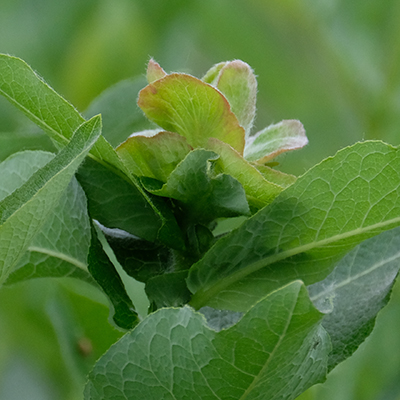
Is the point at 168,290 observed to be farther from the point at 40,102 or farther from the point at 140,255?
the point at 40,102

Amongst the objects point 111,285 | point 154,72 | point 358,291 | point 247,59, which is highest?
point 247,59

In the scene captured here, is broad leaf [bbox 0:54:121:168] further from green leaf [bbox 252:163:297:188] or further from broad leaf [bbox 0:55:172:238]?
green leaf [bbox 252:163:297:188]

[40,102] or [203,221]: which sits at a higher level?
[40,102]

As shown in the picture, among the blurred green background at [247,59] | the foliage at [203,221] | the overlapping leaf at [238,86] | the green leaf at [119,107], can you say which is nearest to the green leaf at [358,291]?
the foliage at [203,221]

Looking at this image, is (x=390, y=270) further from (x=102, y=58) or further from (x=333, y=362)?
(x=102, y=58)

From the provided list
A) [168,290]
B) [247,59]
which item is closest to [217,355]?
[168,290]

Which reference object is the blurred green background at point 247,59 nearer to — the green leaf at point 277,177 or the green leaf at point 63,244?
the green leaf at point 63,244
